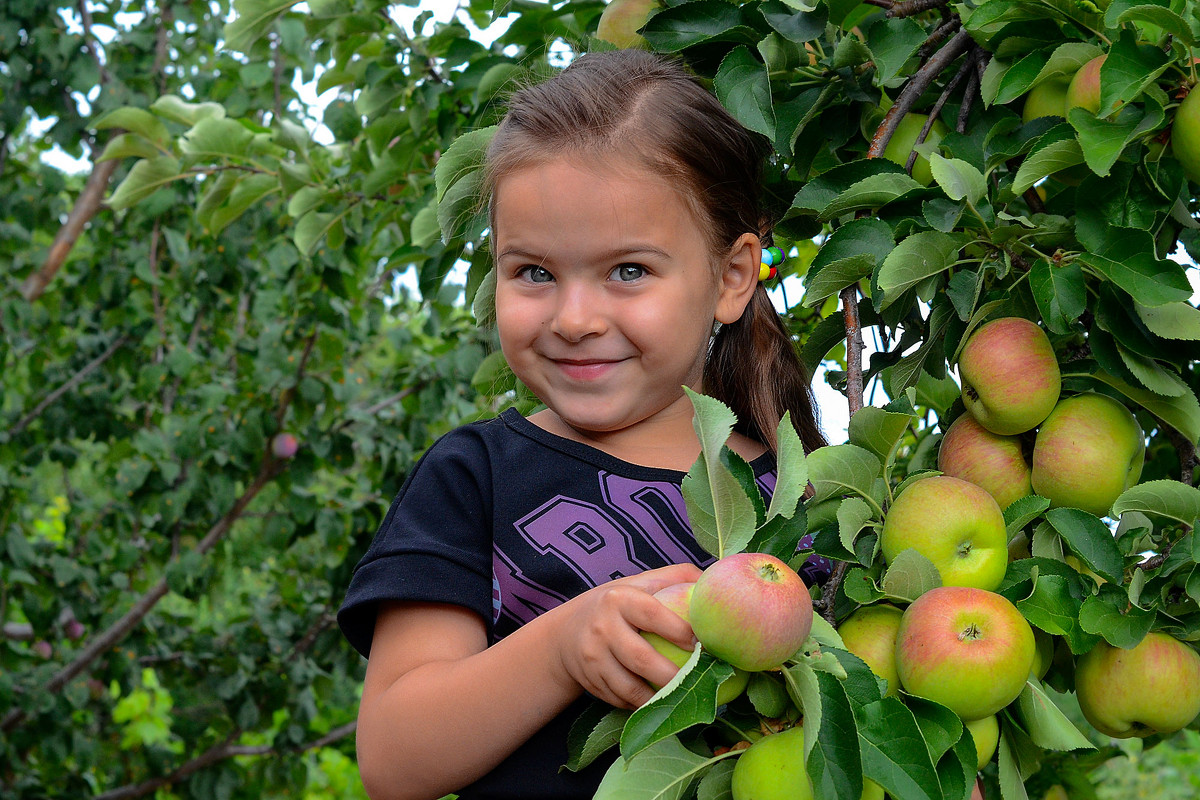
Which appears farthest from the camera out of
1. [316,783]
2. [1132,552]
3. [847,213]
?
[316,783]

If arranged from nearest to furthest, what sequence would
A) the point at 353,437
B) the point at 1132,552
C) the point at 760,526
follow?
1. the point at 760,526
2. the point at 1132,552
3. the point at 353,437

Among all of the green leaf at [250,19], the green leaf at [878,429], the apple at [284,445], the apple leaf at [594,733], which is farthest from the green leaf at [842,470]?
the apple at [284,445]

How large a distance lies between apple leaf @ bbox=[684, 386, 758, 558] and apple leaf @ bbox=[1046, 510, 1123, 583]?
0.90 ft

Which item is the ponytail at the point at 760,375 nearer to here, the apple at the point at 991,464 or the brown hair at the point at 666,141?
the brown hair at the point at 666,141

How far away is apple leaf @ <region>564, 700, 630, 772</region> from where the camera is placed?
0.77 meters

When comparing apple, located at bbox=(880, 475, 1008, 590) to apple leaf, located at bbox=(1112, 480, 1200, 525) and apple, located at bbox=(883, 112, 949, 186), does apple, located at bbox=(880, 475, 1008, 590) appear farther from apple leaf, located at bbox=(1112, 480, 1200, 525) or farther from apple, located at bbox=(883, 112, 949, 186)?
apple, located at bbox=(883, 112, 949, 186)

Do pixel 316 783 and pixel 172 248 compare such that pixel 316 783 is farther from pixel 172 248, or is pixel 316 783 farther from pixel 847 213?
pixel 847 213

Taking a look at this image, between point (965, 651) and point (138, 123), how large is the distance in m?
1.66

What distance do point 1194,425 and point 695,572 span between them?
18.7 inches

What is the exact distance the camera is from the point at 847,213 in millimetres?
1013

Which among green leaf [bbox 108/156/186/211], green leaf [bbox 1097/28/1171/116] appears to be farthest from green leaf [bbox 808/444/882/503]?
green leaf [bbox 108/156/186/211]

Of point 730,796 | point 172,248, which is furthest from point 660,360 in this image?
point 172,248

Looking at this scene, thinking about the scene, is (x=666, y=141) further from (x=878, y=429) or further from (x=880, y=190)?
(x=878, y=429)

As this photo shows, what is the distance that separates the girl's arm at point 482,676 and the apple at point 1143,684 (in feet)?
1.20
